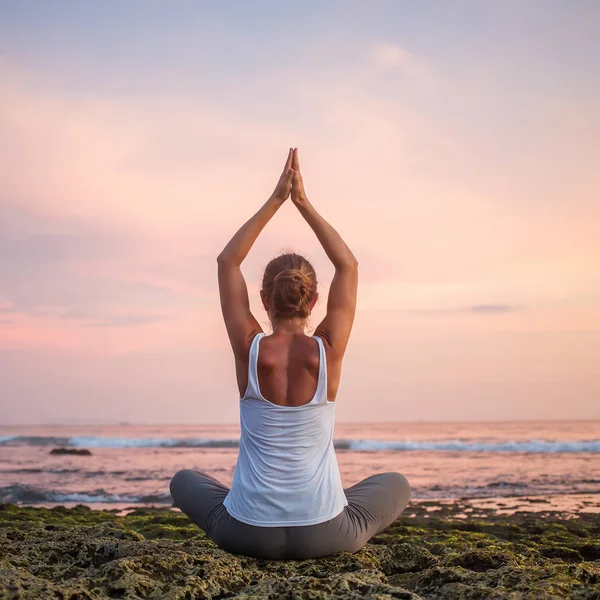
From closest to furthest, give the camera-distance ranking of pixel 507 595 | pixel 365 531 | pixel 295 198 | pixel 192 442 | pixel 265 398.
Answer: pixel 507 595 → pixel 265 398 → pixel 365 531 → pixel 295 198 → pixel 192 442

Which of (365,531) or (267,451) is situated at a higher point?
(267,451)

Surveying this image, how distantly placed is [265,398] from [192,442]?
29334 mm

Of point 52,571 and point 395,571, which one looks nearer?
point 52,571

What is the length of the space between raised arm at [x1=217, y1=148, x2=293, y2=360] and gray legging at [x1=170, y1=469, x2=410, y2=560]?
972mm

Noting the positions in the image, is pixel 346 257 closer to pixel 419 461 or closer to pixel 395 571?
pixel 395 571

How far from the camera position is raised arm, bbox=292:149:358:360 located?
359 cm

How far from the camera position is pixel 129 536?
459 centimetres

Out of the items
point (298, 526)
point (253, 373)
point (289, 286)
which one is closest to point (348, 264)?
point (289, 286)

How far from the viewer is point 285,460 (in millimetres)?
3449

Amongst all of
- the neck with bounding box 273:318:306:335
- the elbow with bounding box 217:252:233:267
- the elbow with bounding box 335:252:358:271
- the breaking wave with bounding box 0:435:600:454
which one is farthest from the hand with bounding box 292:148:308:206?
the breaking wave with bounding box 0:435:600:454

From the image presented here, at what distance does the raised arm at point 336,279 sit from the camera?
359 centimetres

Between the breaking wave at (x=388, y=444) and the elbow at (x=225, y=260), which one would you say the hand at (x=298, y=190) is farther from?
the breaking wave at (x=388, y=444)

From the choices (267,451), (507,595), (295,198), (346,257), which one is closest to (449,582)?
(507,595)

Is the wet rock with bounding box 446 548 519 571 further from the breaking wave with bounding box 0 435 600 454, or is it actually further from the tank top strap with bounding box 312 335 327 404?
the breaking wave with bounding box 0 435 600 454
